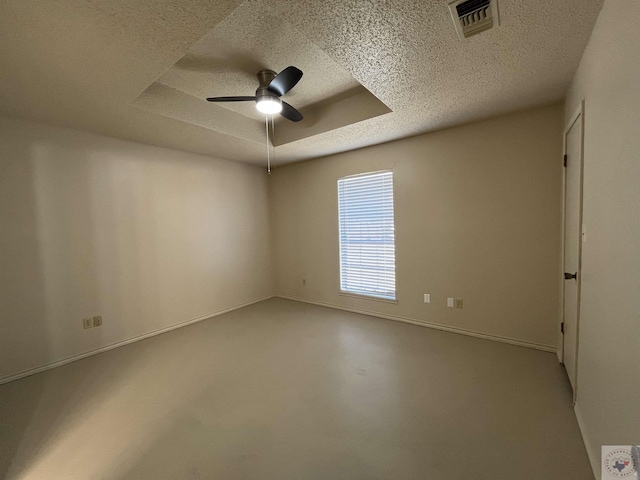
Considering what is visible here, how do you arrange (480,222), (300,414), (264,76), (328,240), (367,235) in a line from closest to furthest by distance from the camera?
(300,414)
(264,76)
(480,222)
(367,235)
(328,240)

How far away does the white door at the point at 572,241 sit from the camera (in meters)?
1.87

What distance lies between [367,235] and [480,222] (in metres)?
1.49

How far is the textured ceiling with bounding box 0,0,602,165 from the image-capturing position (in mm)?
1379

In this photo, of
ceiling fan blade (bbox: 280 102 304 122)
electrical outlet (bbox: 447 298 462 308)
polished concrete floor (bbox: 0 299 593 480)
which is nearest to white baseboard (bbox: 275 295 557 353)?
polished concrete floor (bbox: 0 299 593 480)

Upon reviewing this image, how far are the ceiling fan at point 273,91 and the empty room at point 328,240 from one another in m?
0.02

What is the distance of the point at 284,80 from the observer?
2.03 meters

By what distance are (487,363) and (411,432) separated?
4.22 ft

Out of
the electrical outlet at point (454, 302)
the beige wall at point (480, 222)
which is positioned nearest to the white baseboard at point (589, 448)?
the beige wall at point (480, 222)

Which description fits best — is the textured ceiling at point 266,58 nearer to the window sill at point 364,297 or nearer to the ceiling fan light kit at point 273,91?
the ceiling fan light kit at point 273,91

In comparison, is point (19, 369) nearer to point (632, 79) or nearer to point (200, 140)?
point (200, 140)

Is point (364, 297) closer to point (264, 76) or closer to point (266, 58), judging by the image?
point (264, 76)

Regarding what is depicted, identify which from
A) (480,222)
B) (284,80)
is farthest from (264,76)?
(480,222)

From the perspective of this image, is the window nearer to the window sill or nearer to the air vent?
the window sill

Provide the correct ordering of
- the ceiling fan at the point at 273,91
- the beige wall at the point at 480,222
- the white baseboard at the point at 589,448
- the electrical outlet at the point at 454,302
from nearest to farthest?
the white baseboard at the point at 589,448 < the ceiling fan at the point at 273,91 < the beige wall at the point at 480,222 < the electrical outlet at the point at 454,302
